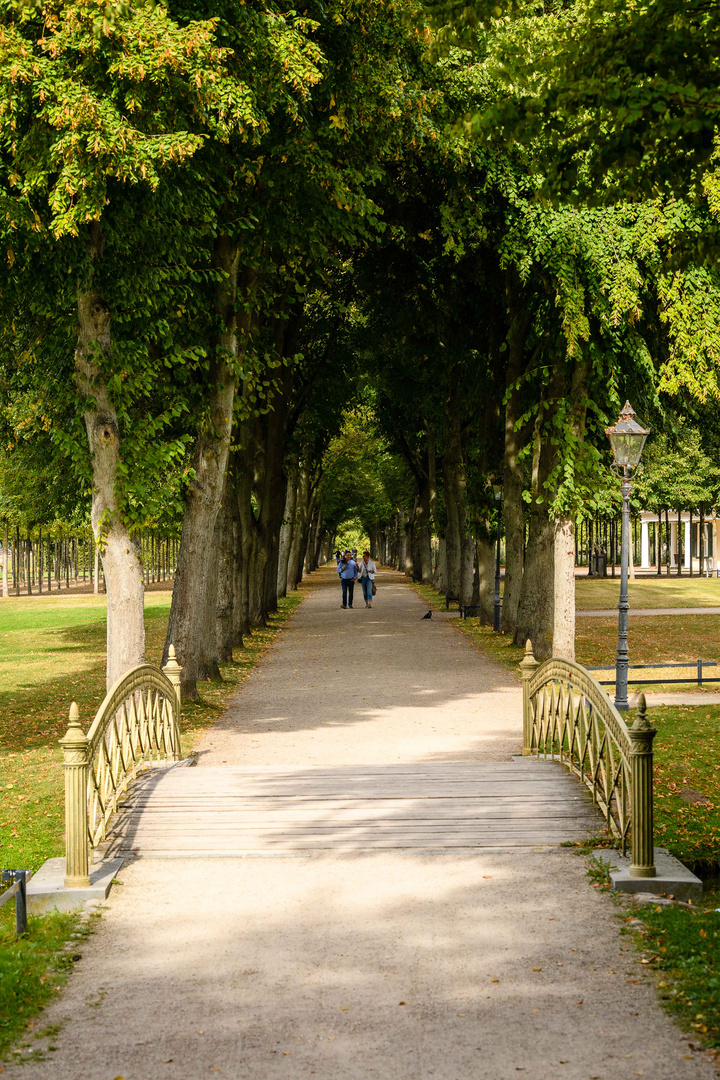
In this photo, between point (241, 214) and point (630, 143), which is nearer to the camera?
point (630, 143)

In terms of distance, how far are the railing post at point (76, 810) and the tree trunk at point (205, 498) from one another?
8970 mm

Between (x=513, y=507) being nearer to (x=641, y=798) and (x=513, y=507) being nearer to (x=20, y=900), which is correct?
(x=641, y=798)

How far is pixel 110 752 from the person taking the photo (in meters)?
9.58

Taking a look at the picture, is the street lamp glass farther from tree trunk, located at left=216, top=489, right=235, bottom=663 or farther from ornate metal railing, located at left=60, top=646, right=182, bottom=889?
tree trunk, located at left=216, top=489, right=235, bottom=663

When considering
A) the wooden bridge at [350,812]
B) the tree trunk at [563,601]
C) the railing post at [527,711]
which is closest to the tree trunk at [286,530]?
the tree trunk at [563,601]

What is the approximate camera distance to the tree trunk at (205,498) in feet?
56.6

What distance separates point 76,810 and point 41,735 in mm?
7519

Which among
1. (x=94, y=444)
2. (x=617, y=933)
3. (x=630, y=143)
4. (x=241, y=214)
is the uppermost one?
(x=241, y=214)

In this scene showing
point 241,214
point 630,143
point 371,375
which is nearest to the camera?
point 630,143

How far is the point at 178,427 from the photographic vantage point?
763 inches

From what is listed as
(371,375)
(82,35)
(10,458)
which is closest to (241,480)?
(10,458)

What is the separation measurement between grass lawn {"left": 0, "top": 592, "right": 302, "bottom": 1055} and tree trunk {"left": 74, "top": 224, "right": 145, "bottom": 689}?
155 centimetres

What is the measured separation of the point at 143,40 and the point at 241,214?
5.42m

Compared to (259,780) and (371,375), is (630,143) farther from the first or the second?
(371,375)
